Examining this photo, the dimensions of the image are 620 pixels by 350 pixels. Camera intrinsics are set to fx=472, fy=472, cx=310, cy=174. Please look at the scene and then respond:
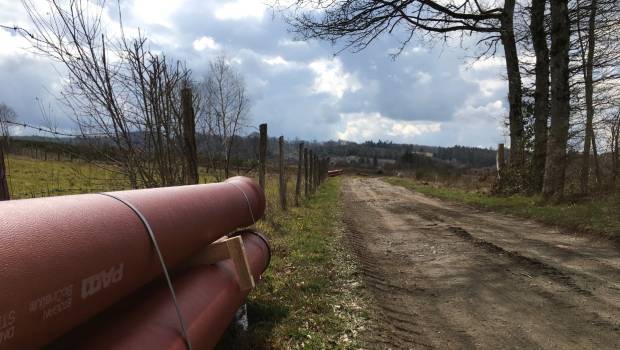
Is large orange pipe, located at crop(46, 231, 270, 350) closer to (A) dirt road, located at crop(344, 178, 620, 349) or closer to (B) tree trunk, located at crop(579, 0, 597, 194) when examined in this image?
(A) dirt road, located at crop(344, 178, 620, 349)

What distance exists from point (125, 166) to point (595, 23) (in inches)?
629

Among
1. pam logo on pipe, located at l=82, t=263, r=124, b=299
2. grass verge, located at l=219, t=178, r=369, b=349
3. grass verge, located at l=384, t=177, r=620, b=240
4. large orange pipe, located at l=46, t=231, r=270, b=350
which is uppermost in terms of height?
pam logo on pipe, located at l=82, t=263, r=124, b=299

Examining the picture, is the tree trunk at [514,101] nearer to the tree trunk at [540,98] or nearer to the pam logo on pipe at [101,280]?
the tree trunk at [540,98]

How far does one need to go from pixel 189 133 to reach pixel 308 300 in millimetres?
2989

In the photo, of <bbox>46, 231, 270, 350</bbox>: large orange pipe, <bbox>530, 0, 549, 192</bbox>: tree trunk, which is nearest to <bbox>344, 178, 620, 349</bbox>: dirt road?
<bbox>46, 231, 270, 350</bbox>: large orange pipe

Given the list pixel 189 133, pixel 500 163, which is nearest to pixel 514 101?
pixel 500 163

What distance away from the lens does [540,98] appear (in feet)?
51.6

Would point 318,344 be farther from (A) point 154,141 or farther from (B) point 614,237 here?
(B) point 614,237

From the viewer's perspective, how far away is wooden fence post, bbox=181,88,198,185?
6.54m

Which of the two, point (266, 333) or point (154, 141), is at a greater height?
point (154, 141)

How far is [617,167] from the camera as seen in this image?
1681 cm

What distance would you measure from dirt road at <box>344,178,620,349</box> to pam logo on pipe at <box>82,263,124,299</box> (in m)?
2.53

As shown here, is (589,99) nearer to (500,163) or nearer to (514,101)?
(514,101)

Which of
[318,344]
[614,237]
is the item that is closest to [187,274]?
[318,344]
